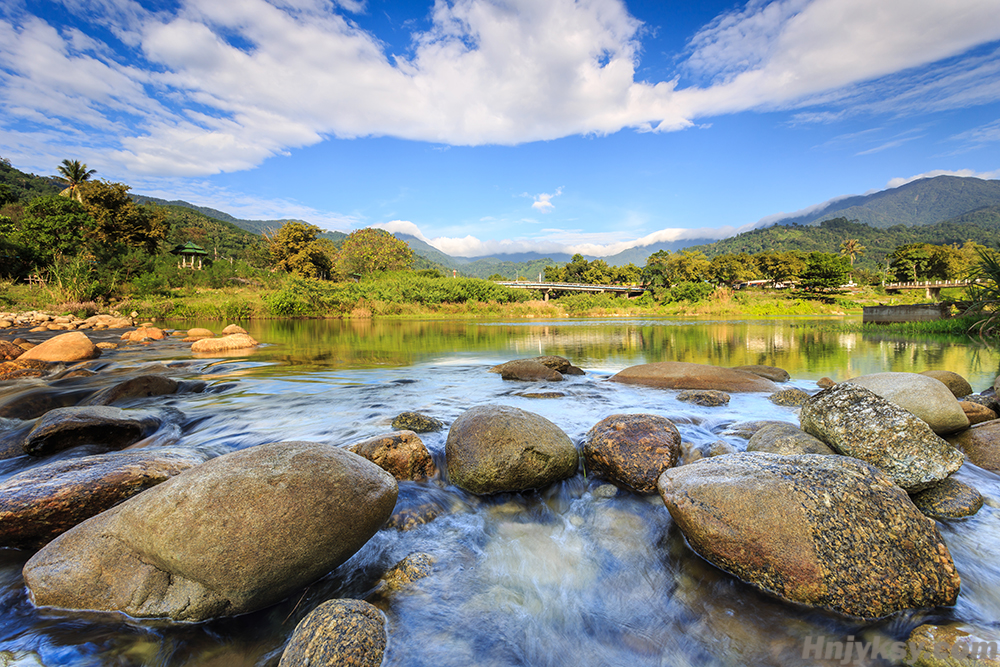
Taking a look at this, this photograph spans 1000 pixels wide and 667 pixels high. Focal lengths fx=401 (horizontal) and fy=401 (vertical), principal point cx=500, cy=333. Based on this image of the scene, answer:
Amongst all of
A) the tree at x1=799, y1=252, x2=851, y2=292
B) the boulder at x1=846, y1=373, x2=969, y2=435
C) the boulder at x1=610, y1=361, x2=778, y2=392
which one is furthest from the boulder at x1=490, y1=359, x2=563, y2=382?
the tree at x1=799, y1=252, x2=851, y2=292

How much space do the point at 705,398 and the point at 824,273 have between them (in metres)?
70.9

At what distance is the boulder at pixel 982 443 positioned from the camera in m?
4.65

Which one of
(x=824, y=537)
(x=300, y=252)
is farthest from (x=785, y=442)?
(x=300, y=252)

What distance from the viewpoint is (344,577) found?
2.99 meters

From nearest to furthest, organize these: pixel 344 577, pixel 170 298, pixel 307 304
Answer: pixel 344 577
pixel 170 298
pixel 307 304

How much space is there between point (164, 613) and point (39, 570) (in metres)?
0.95

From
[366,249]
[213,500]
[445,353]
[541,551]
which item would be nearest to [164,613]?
[213,500]

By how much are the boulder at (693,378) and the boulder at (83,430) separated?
9069 millimetres

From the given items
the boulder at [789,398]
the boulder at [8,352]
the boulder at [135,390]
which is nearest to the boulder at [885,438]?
the boulder at [789,398]

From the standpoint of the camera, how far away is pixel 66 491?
3.27 meters

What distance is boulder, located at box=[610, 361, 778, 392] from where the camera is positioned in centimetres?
870

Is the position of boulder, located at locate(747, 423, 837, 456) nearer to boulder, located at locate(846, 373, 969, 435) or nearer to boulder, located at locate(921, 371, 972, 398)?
boulder, located at locate(846, 373, 969, 435)

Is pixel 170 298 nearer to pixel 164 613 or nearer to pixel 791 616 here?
pixel 164 613

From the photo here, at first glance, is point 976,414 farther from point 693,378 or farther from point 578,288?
point 578,288
